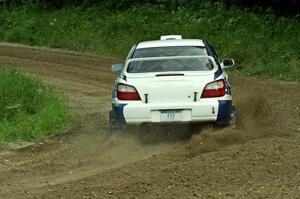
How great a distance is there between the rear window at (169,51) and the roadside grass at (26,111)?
1.98 metres

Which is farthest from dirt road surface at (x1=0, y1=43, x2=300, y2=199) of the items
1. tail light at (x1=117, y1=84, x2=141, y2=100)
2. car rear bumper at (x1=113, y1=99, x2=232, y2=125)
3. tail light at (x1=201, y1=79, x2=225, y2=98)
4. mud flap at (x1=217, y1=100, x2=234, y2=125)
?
tail light at (x1=117, y1=84, x2=141, y2=100)

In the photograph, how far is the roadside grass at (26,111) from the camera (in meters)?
11.5

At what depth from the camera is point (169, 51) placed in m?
11.8

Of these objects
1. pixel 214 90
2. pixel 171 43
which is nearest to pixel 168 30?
pixel 171 43

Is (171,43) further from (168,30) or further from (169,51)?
(168,30)

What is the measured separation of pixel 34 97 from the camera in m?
A: 13.9

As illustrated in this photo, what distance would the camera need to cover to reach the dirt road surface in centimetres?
773

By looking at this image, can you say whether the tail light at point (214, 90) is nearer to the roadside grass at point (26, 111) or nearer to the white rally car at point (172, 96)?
the white rally car at point (172, 96)

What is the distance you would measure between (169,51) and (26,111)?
3182 millimetres

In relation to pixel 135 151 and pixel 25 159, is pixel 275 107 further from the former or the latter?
pixel 25 159

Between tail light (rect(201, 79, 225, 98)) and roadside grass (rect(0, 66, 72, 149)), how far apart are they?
286cm

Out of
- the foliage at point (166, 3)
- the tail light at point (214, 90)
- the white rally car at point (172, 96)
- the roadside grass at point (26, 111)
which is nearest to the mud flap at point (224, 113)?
the white rally car at point (172, 96)

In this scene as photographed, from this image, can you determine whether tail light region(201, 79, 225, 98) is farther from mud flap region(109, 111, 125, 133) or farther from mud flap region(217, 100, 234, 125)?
mud flap region(109, 111, 125, 133)

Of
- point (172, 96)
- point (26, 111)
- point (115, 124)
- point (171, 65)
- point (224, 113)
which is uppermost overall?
point (171, 65)
